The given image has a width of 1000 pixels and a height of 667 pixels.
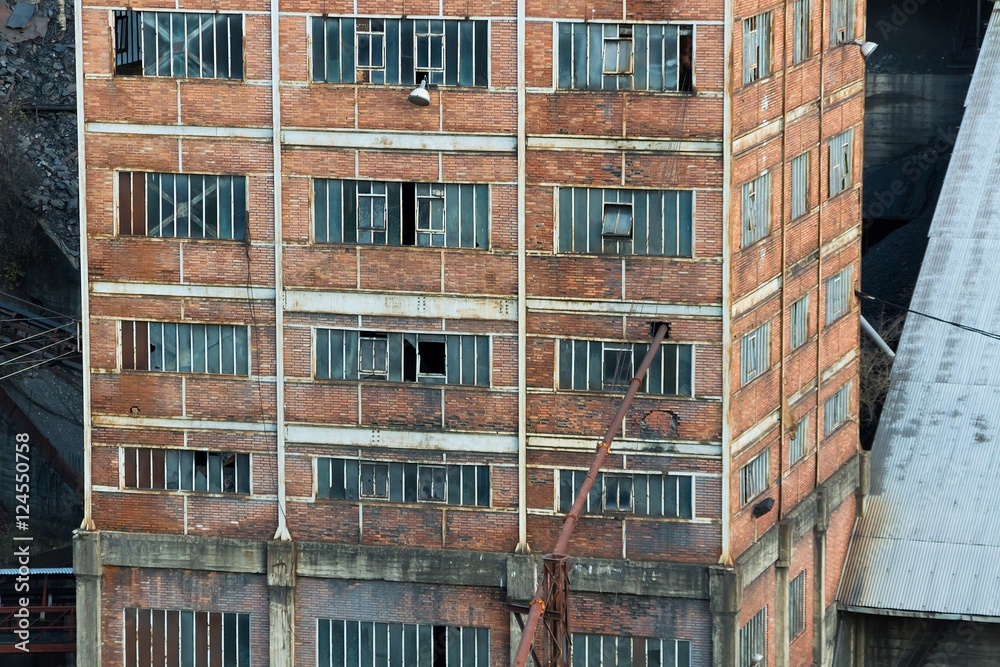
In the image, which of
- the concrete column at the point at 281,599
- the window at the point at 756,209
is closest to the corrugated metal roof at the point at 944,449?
the window at the point at 756,209

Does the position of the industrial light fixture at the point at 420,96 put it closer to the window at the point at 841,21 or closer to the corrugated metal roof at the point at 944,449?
the window at the point at 841,21

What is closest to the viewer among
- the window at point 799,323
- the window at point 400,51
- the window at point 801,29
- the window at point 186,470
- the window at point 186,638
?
the window at point 400,51

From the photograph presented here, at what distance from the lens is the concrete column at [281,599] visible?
43.3 metres

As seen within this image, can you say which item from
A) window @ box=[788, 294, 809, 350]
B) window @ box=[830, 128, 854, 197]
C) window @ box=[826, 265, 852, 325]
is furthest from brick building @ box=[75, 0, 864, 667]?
window @ box=[826, 265, 852, 325]

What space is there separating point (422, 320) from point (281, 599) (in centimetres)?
675

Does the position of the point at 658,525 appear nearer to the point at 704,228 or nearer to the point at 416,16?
the point at 704,228

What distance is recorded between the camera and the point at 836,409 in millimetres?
50312

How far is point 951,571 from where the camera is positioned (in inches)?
1909

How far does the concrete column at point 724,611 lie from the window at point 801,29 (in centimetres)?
1152

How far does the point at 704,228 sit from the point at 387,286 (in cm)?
664

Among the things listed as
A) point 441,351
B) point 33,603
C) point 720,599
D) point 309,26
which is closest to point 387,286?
point 441,351

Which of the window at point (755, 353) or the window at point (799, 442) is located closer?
the window at point (755, 353)

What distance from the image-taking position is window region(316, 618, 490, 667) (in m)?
43.2

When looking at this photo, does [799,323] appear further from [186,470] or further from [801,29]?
[186,470]
